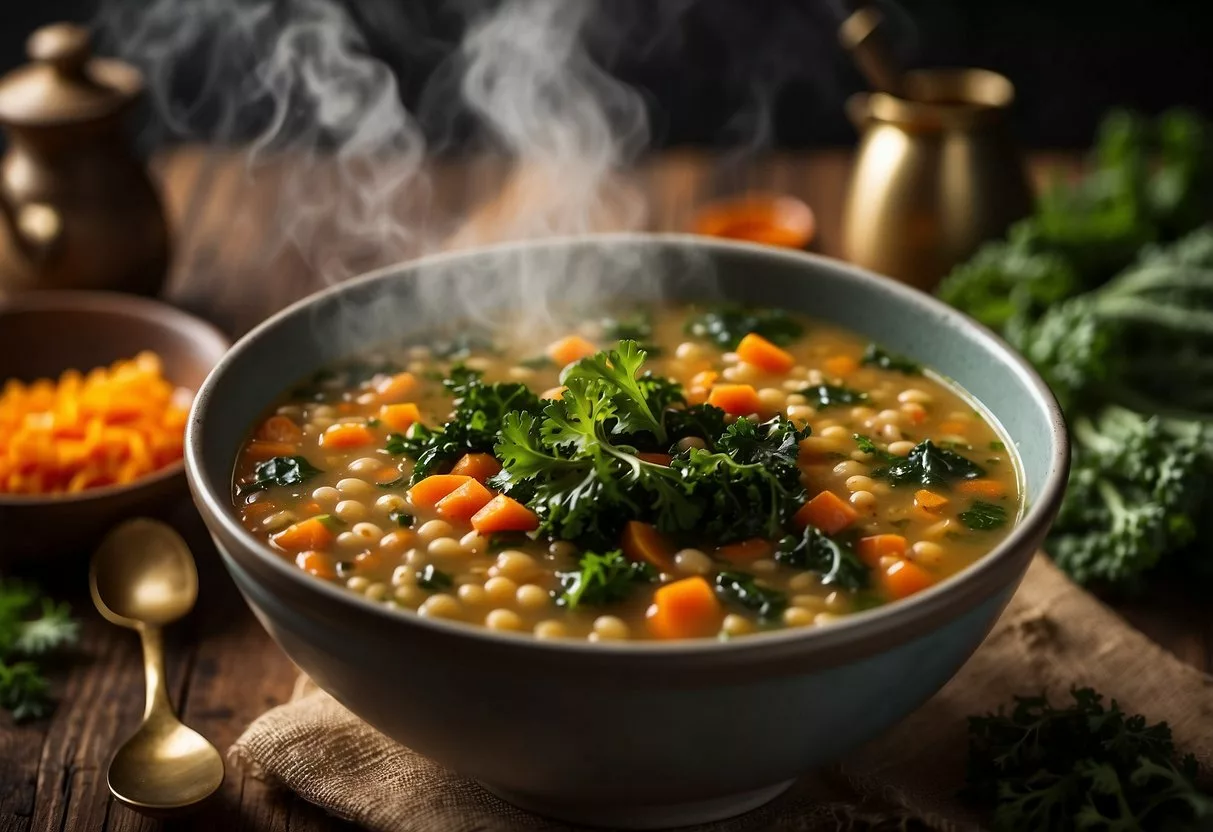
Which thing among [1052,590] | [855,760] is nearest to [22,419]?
[855,760]

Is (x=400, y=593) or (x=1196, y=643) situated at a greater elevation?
(x=400, y=593)

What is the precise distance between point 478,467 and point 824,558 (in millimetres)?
762

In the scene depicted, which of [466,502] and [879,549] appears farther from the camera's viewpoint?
[466,502]

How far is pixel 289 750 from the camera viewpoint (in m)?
2.94

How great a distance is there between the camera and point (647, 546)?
2.72m

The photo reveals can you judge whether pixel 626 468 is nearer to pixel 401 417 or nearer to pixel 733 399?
pixel 733 399

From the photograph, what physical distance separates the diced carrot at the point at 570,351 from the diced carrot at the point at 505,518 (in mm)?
800

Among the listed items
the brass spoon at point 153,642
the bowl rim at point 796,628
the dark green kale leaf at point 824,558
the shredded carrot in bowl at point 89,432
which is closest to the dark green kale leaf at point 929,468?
the bowl rim at point 796,628

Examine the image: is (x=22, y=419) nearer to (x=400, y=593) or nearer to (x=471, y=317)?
(x=471, y=317)

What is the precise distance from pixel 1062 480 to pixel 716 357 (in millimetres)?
1128

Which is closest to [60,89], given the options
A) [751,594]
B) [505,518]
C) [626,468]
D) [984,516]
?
[505,518]

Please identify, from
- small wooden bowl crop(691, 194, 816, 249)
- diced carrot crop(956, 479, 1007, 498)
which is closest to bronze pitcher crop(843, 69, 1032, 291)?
small wooden bowl crop(691, 194, 816, 249)

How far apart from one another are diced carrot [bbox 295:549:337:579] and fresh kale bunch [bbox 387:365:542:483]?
32 centimetres

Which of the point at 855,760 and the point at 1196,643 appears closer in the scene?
the point at 855,760
